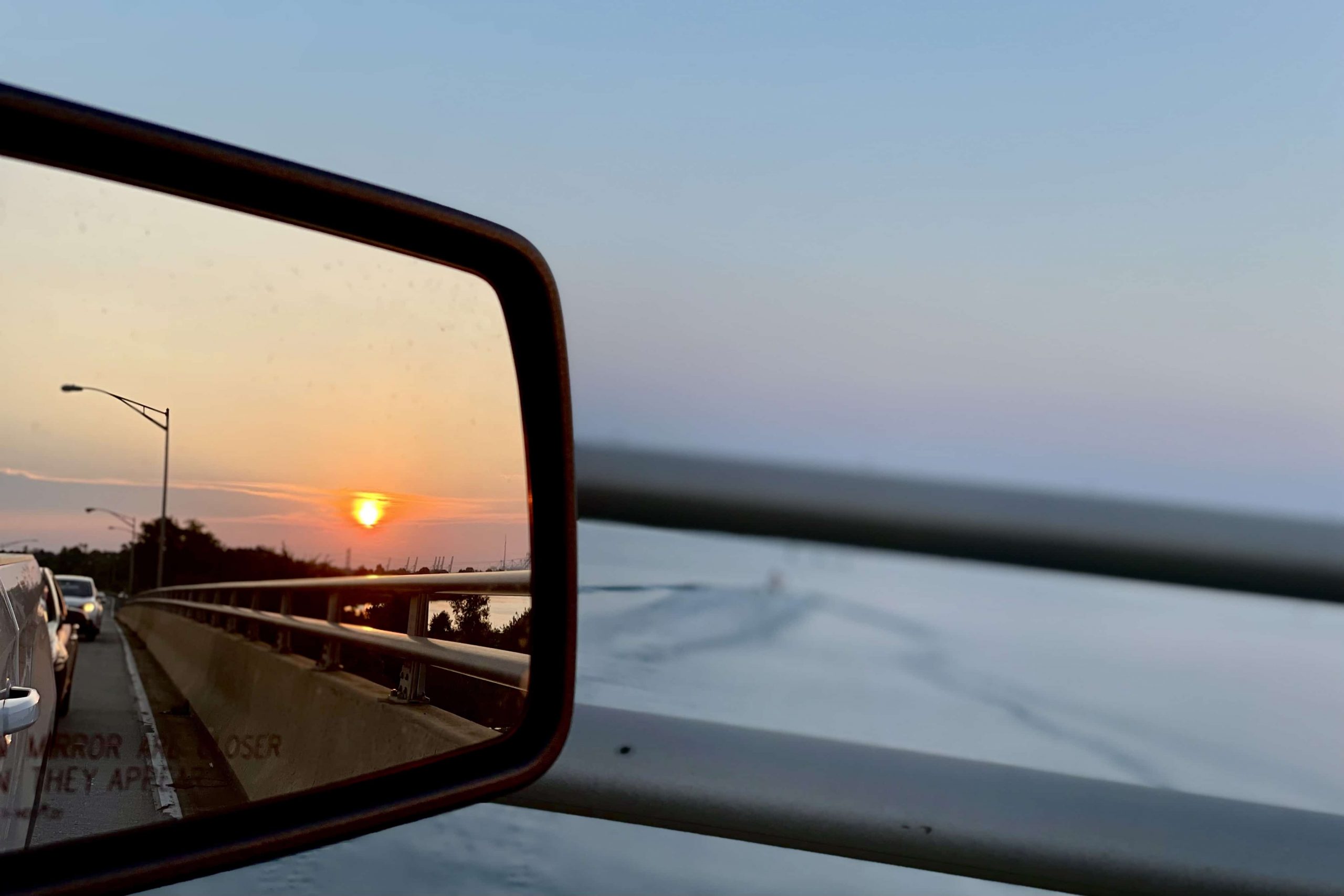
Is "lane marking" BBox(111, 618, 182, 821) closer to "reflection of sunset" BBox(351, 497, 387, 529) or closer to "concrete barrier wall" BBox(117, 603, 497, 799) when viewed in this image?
"concrete barrier wall" BBox(117, 603, 497, 799)

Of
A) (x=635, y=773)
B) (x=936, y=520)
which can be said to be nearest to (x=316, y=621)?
(x=635, y=773)

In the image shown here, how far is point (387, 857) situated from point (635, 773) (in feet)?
2.61

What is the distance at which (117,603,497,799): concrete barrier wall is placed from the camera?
1.18 metres

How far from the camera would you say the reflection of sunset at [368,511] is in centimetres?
132

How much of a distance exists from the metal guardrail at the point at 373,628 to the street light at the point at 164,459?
3cm

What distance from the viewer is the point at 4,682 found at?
41.1 inches

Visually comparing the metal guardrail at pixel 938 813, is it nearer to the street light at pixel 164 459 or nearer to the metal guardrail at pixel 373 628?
the metal guardrail at pixel 373 628

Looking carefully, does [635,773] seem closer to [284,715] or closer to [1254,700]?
[284,715]

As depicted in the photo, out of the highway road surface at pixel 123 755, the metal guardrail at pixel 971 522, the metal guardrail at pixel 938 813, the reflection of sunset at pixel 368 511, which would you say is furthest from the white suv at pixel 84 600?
the metal guardrail at pixel 971 522

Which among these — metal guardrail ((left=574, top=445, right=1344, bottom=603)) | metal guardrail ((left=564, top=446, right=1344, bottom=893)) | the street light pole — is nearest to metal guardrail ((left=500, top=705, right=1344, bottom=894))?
metal guardrail ((left=564, top=446, right=1344, bottom=893))

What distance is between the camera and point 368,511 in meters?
1.33

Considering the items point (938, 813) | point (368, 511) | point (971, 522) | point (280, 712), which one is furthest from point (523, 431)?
point (971, 522)

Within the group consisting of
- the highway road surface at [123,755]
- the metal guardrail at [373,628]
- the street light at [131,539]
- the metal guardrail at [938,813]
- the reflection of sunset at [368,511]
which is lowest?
the metal guardrail at [938,813]

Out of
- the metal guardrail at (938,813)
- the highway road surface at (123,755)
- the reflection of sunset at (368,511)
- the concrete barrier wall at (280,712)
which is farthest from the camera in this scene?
the metal guardrail at (938,813)
